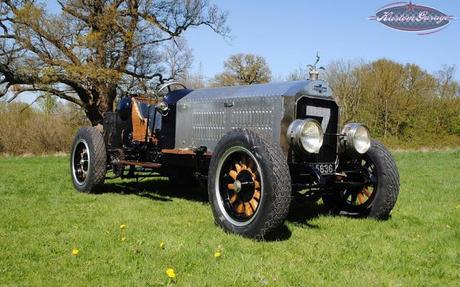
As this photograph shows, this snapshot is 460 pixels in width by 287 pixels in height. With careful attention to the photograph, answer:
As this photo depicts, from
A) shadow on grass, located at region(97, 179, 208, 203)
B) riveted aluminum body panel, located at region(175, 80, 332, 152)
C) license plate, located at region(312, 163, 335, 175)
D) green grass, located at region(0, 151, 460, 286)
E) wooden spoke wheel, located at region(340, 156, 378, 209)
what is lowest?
green grass, located at region(0, 151, 460, 286)

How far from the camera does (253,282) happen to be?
3.21 meters

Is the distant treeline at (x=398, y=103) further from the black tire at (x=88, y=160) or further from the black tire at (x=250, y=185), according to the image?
the black tire at (x=250, y=185)

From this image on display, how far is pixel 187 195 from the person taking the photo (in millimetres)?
7355

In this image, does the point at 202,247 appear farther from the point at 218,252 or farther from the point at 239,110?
the point at 239,110


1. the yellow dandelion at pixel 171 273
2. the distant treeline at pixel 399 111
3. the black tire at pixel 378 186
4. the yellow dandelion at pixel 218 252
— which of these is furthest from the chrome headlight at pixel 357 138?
the distant treeline at pixel 399 111

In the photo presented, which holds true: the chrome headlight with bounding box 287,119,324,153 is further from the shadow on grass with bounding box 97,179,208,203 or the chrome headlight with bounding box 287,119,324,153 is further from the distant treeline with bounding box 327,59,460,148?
the distant treeline with bounding box 327,59,460,148

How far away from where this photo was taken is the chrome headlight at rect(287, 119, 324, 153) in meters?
4.75

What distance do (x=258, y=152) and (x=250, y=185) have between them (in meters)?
0.42

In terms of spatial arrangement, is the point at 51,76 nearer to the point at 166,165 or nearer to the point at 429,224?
the point at 166,165

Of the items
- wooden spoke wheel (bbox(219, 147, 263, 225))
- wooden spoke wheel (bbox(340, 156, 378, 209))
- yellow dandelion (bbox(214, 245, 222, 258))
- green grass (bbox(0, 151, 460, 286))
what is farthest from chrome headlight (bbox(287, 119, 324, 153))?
yellow dandelion (bbox(214, 245, 222, 258))

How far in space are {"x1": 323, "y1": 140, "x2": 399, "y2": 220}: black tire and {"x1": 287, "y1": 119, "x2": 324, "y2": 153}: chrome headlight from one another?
3.59 ft

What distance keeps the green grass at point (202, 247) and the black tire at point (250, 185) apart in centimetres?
18

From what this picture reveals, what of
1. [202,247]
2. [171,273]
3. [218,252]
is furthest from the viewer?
[202,247]

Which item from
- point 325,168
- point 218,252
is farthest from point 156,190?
point 218,252
